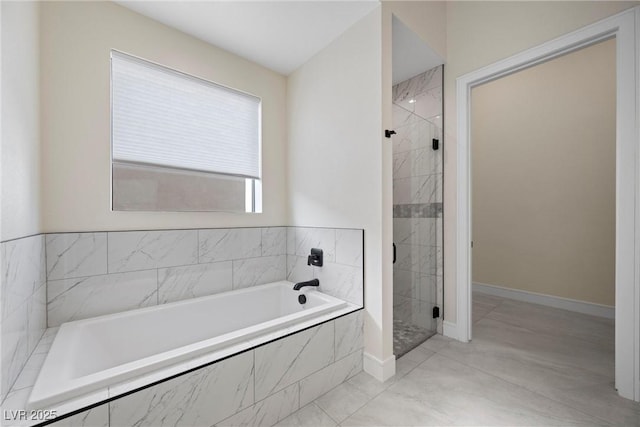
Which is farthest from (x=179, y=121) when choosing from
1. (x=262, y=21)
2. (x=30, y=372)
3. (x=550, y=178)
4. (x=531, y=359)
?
(x=550, y=178)

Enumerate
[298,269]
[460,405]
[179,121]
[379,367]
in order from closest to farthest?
[460,405], [379,367], [179,121], [298,269]

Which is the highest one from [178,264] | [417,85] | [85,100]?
[417,85]

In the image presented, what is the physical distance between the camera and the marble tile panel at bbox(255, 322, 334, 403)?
1.36m

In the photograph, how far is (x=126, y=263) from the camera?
5.95 ft

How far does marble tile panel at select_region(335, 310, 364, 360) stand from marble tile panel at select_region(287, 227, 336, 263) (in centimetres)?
48

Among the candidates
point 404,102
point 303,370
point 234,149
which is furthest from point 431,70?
point 303,370

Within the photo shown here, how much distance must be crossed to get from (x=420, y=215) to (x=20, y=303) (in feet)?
Result: 8.55

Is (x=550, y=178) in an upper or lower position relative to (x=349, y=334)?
upper

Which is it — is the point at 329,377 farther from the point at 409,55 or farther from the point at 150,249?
the point at 409,55

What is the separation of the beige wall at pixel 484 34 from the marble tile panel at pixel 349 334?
3.43ft

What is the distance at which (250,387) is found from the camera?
1.31 m

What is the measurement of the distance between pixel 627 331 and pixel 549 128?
249cm

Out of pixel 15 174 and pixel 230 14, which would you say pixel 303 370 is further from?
pixel 230 14

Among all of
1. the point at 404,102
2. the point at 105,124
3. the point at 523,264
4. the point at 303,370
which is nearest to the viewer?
the point at 303,370
